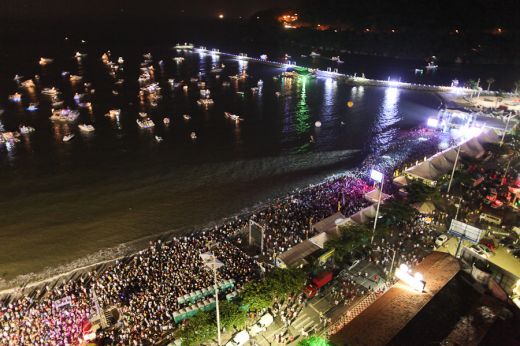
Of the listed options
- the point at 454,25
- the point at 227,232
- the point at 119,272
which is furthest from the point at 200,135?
the point at 454,25

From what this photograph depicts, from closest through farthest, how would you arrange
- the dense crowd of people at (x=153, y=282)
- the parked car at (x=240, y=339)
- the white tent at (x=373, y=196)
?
the parked car at (x=240, y=339) < the dense crowd of people at (x=153, y=282) < the white tent at (x=373, y=196)

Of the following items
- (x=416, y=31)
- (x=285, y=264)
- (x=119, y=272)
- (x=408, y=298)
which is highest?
(x=416, y=31)

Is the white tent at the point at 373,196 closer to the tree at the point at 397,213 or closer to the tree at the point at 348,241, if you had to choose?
the tree at the point at 397,213

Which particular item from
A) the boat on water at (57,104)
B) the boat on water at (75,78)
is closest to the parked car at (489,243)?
the boat on water at (57,104)

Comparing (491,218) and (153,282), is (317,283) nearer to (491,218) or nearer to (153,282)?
(153,282)

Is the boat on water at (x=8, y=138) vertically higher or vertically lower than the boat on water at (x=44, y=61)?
lower

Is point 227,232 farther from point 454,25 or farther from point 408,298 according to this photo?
point 454,25
